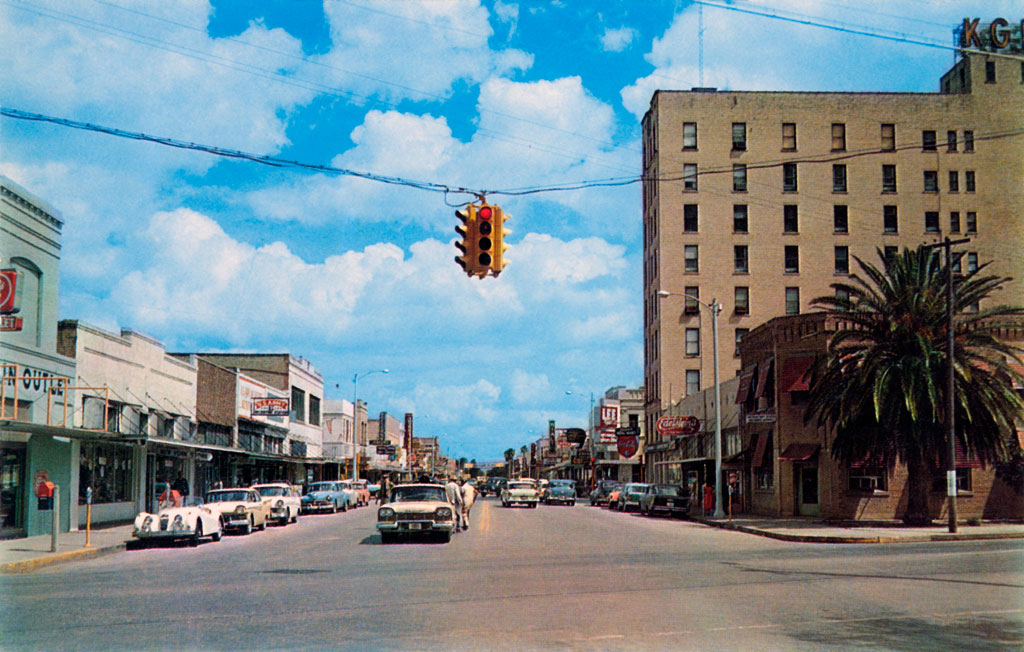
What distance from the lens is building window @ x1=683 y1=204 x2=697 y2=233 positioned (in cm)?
7381

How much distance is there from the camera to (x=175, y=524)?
26578 millimetres

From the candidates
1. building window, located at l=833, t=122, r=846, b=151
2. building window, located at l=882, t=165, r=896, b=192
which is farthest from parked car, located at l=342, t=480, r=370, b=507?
building window, located at l=882, t=165, r=896, b=192

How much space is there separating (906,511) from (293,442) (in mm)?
46748

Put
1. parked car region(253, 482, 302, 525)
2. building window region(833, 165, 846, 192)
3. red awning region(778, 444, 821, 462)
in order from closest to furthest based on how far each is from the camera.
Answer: parked car region(253, 482, 302, 525) → red awning region(778, 444, 821, 462) → building window region(833, 165, 846, 192)

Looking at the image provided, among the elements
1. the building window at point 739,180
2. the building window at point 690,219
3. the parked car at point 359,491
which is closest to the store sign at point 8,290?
the parked car at point 359,491

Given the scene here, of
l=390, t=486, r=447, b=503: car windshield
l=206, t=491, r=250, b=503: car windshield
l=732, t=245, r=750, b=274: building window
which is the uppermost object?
l=732, t=245, r=750, b=274: building window

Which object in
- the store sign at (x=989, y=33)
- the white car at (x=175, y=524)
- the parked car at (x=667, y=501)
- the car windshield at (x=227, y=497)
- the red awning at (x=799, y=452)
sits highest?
the store sign at (x=989, y=33)

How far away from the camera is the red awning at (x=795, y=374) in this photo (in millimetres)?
40062

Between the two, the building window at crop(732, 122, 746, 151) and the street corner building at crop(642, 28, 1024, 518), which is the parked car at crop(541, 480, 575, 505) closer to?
the street corner building at crop(642, 28, 1024, 518)

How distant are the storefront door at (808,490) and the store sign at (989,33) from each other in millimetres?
35212

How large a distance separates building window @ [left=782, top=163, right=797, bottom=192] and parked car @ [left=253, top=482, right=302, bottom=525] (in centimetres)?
4680

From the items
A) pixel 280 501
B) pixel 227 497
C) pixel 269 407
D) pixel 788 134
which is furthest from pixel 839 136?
pixel 227 497

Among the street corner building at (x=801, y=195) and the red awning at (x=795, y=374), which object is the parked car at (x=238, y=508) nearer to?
the red awning at (x=795, y=374)

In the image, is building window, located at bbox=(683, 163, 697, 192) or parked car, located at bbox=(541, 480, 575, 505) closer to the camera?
parked car, located at bbox=(541, 480, 575, 505)
